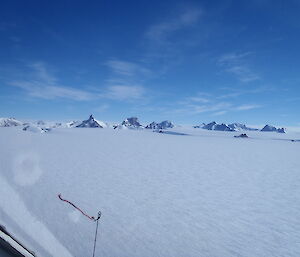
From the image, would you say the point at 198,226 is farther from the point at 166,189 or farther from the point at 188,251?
the point at 166,189

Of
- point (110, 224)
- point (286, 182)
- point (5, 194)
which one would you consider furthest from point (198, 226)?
point (286, 182)

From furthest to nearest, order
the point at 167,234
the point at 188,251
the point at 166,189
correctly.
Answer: the point at 166,189 → the point at 167,234 → the point at 188,251

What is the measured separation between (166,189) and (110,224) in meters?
3.93

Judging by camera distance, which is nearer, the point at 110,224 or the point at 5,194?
the point at 110,224

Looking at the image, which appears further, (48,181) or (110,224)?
(48,181)

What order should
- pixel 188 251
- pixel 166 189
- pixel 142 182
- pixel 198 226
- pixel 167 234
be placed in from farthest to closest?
pixel 142 182, pixel 166 189, pixel 198 226, pixel 167 234, pixel 188 251

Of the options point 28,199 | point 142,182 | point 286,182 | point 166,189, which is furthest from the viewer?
point 286,182

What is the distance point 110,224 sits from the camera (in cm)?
715

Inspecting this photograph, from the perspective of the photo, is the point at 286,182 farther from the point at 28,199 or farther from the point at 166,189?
the point at 28,199

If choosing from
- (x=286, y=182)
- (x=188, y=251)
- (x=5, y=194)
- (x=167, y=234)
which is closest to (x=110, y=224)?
(x=167, y=234)

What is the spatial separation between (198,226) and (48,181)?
20.2ft

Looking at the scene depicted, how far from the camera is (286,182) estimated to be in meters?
12.6

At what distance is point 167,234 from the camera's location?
22.2 ft

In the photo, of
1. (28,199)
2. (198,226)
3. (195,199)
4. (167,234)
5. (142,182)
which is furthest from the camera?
(142,182)
